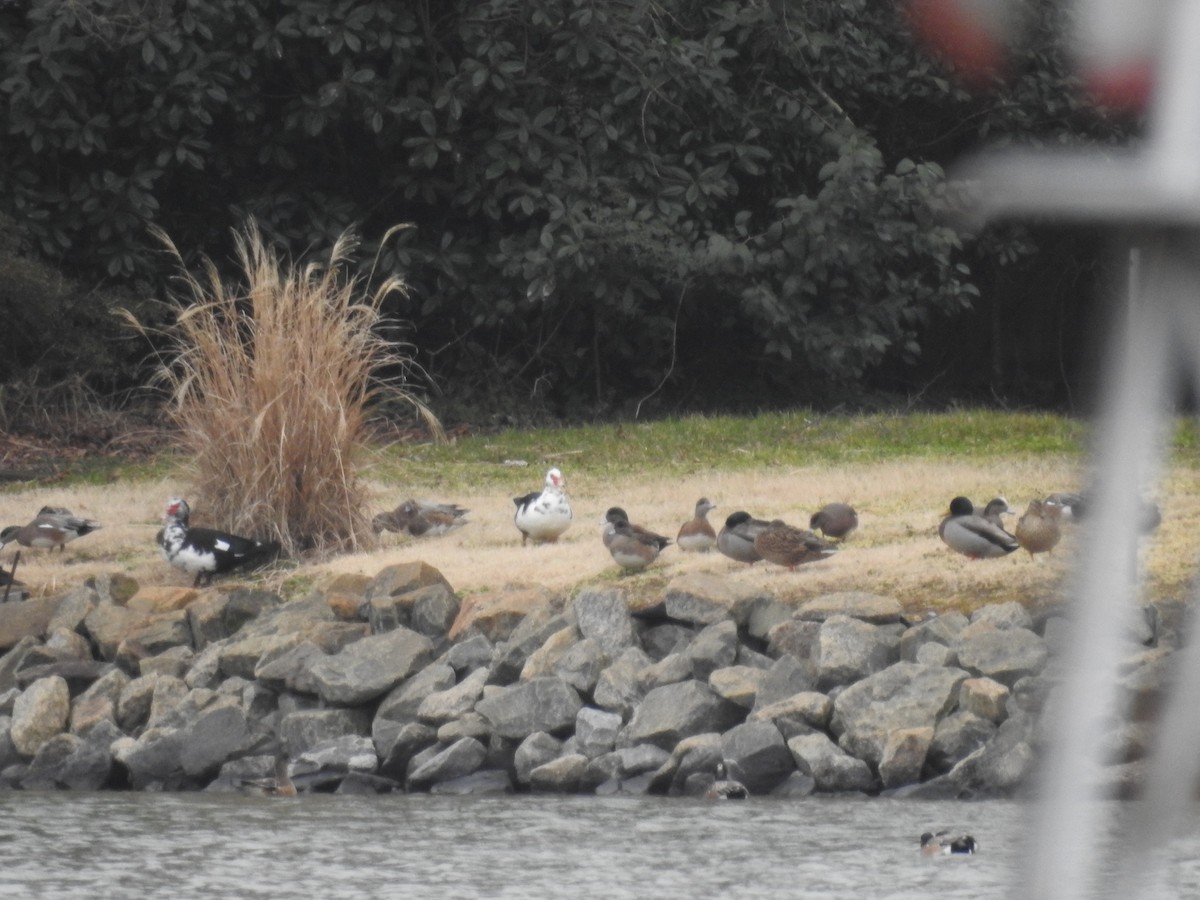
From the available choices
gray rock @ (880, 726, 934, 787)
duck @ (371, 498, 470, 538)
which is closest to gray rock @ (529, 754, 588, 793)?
gray rock @ (880, 726, 934, 787)

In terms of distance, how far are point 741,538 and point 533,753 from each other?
2.06 m

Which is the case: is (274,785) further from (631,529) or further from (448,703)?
(631,529)

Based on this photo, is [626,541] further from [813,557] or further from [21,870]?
[21,870]

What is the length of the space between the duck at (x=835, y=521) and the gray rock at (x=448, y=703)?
2.41 meters

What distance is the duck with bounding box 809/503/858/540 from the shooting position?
1023cm

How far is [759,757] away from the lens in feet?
26.2

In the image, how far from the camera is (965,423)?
51.6ft

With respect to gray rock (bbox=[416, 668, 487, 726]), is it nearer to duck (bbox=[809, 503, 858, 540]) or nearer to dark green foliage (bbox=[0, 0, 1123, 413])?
duck (bbox=[809, 503, 858, 540])

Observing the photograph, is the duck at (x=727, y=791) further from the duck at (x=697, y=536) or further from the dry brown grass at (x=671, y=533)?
the duck at (x=697, y=536)

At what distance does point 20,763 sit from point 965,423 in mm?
9128

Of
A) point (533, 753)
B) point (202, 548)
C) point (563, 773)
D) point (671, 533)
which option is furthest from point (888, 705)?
point (202, 548)

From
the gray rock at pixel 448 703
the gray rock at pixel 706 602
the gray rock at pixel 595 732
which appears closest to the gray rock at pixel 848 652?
the gray rock at pixel 706 602

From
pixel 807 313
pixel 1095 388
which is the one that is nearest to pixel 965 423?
pixel 807 313

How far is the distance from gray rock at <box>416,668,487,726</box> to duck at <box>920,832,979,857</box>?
259 cm
